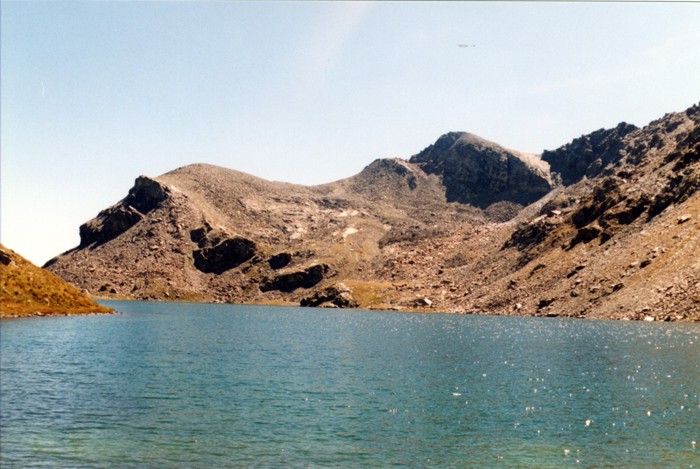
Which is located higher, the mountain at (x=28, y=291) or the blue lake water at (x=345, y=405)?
the mountain at (x=28, y=291)

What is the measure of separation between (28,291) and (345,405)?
102m

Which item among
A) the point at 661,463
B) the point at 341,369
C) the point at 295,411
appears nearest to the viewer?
the point at 661,463

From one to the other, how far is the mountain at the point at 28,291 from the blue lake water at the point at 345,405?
31491 mm

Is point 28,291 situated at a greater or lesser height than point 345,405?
greater

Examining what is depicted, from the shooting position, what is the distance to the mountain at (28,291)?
112 m

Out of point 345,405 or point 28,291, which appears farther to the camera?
point 28,291

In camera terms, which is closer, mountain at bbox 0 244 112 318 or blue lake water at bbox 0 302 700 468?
blue lake water at bbox 0 302 700 468

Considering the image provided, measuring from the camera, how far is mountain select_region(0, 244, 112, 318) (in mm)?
112000

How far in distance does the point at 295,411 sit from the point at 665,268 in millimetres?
126246

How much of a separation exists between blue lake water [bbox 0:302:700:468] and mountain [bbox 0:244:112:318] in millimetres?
31491

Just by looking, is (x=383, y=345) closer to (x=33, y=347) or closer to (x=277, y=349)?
(x=277, y=349)

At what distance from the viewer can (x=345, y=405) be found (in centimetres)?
4469

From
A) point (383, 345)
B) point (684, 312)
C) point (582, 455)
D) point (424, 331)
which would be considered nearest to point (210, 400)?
point (582, 455)

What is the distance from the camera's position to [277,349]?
82375 millimetres
